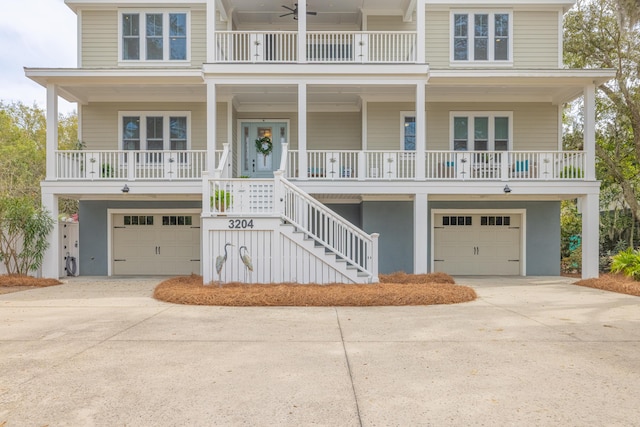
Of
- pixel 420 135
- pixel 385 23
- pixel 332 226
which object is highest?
pixel 385 23

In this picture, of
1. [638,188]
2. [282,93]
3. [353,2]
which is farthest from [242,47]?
[638,188]

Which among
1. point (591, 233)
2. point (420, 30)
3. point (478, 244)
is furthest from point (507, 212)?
point (420, 30)

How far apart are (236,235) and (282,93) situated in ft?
19.2

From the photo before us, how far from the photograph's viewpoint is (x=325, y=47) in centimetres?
1398

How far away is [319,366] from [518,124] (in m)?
12.7

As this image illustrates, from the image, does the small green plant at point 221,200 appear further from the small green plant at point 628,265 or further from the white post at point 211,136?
the small green plant at point 628,265

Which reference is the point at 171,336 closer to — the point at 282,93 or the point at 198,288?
the point at 198,288

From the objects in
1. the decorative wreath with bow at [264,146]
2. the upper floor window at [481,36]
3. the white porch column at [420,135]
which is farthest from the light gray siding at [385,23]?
the decorative wreath with bow at [264,146]

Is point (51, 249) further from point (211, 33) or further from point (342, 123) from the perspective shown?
point (342, 123)

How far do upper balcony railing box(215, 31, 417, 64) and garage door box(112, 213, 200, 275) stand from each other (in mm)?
5441

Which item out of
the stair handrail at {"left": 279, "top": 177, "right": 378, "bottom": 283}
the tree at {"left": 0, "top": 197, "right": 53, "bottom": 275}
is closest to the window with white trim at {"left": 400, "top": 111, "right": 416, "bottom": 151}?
the stair handrail at {"left": 279, "top": 177, "right": 378, "bottom": 283}

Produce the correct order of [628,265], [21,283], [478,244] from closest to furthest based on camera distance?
1. [21,283]
2. [628,265]
3. [478,244]

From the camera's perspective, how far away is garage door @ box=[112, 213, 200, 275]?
14734mm

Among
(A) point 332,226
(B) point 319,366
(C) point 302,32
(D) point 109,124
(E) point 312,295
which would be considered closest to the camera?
(B) point 319,366
